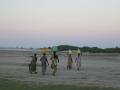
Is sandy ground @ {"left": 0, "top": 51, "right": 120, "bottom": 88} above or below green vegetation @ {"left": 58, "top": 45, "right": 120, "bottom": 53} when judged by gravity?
below

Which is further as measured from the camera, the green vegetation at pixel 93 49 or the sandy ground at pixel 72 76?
the green vegetation at pixel 93 49

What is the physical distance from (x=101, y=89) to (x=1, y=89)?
15.4 ft

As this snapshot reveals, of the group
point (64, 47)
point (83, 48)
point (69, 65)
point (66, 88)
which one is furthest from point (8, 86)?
point (64, 47)

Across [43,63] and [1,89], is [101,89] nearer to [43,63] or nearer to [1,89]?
[1,89]

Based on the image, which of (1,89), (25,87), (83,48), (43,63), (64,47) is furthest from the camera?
(64,47)

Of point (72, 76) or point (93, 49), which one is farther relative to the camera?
point (93, 49)

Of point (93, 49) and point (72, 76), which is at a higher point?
point (93, 49)

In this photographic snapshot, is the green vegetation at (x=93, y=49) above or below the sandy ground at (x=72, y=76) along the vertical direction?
above

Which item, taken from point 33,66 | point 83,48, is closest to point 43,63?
point 33,66

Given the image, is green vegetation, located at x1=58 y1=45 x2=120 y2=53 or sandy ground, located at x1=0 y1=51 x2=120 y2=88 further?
green vegetation, located at x1=58 y1=45 x2=120 y2=53

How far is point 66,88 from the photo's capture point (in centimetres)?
1884

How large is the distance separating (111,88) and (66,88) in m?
2.25

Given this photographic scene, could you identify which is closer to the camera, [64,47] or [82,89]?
[82,89]

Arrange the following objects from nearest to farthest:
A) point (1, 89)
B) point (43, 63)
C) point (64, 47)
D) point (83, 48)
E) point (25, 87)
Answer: point (1, 89) → point (25, 87) → point (43, 63) → point (83, 48) → point (64, 47)
